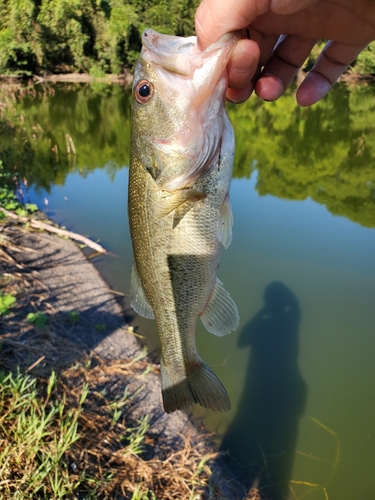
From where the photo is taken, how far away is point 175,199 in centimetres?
161

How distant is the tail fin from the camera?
1884 millimetres

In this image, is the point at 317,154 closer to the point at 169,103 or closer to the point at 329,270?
the point at 329,270

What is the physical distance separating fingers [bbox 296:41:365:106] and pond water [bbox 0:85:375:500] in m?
3.42

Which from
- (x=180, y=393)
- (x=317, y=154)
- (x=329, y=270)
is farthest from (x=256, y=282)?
(x=317, y=154)

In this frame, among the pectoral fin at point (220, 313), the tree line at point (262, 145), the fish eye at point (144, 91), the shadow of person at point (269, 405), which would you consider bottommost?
the tree line at point (262, 145)

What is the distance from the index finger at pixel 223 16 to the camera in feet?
4.40

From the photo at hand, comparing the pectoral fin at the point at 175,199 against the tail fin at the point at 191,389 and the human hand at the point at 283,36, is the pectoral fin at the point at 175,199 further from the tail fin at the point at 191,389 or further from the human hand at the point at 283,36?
the tail fin at the point at 191,389

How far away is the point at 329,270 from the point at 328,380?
2696mm

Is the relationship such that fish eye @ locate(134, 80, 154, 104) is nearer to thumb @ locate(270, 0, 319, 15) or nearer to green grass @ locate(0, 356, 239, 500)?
thumb @ locate(270, 0, 319, 15)

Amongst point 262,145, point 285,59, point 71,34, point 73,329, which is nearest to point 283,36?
point 285,59

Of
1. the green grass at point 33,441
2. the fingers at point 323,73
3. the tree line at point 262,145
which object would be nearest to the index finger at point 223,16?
the fingers at point 323,73

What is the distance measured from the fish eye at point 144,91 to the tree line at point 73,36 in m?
34.1

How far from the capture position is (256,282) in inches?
254

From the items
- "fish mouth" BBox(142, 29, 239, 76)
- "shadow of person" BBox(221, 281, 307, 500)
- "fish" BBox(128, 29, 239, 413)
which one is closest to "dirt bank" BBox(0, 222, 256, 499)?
"shadow of person" BBox(221, 281, 307, 500)
